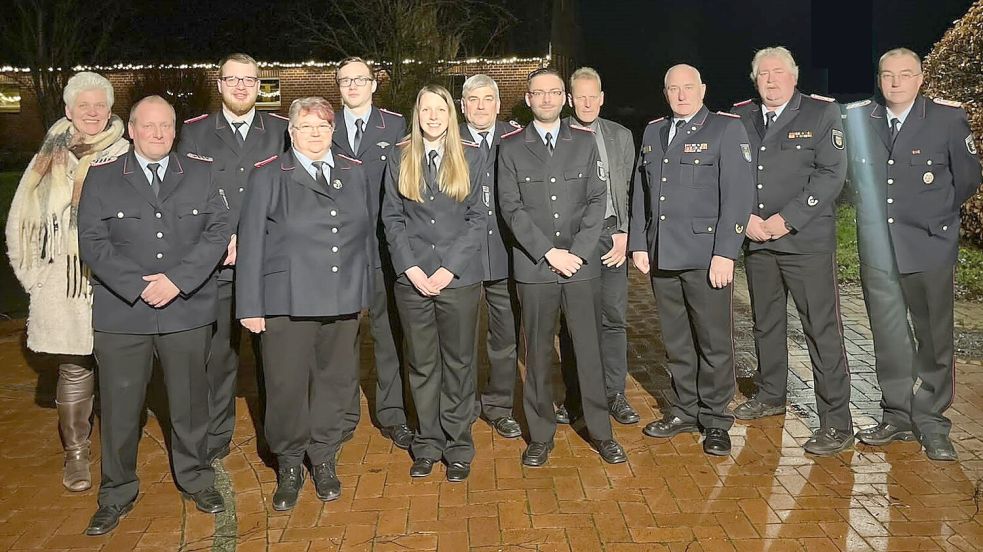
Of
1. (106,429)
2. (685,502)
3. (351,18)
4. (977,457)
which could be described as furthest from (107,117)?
(351,18)

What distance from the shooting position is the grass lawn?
881 centimetres

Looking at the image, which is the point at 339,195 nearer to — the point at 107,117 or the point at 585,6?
the point at 107,117

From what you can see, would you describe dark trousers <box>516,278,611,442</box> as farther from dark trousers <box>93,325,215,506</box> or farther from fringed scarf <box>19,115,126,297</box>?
fringed scarf <box>19,115,126,297</box>

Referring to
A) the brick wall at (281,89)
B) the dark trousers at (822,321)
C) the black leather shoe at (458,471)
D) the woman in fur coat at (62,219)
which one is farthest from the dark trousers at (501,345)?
the brick wall at (281,89)

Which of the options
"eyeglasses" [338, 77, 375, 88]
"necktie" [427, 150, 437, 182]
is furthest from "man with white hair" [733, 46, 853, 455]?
"eyeglasses" [338, 77, 375, 88]

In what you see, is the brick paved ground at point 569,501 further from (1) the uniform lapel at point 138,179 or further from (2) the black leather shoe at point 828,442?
(1) the uniform lapel at point 138,179

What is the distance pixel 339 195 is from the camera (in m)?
4.14

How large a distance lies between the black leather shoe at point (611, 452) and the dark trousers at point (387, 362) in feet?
4.18

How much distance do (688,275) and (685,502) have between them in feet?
4.39

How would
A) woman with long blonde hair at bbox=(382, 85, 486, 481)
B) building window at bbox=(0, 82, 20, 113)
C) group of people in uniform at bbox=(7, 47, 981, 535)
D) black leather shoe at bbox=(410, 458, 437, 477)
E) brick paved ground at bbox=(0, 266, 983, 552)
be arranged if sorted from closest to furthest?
brick paved ground at bbox=(0, 266, 983, 552)
group of people in uniform at bbox=(7, 47, 981, 535)
woman with long blonde hair at bbox=(382, 85, 486, 481)
black leather shoe at bbox=(410, 458, 437, 477)
building window at bbox=(0, 82, 20, 113)

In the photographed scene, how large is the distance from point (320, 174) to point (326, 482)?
161 cm

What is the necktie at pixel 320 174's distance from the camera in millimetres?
4121

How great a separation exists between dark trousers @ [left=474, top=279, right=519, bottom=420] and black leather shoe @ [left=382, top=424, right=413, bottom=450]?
0.55 meters

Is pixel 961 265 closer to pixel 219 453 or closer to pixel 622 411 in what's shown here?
Result: pixel 622 411
